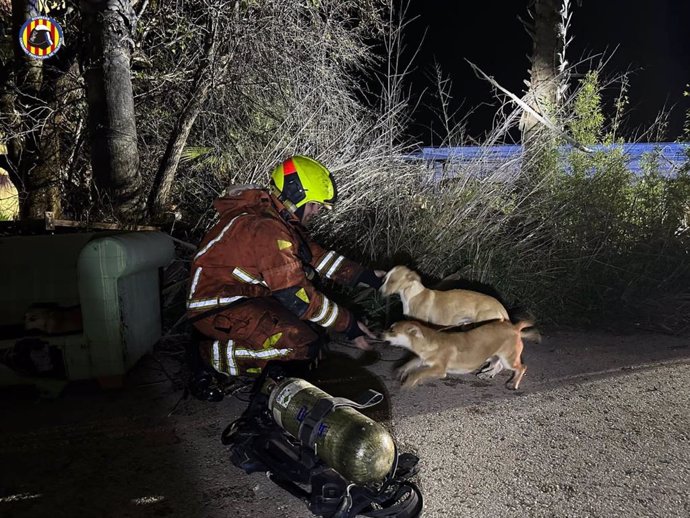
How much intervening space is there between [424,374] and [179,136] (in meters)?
4.37

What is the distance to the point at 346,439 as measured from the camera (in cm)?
228

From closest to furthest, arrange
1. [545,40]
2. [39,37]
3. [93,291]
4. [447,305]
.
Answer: [93,291] < [447,305] < [39,37] < [545,40]

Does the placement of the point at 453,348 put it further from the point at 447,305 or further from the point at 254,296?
the point at 254,296

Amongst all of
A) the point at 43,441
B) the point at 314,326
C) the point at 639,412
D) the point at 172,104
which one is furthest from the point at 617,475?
the point at 172,104

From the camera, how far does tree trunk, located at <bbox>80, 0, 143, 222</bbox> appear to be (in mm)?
5871

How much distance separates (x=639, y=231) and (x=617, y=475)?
469cm

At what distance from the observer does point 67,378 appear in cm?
379

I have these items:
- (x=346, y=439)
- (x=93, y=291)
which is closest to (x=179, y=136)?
(x=93, y=291)

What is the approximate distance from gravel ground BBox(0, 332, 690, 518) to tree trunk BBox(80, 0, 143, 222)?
2474 mm

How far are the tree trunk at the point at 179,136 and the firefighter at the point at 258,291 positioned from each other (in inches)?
122

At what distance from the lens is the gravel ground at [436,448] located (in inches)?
104

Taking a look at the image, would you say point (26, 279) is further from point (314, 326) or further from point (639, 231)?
point (639, 231)

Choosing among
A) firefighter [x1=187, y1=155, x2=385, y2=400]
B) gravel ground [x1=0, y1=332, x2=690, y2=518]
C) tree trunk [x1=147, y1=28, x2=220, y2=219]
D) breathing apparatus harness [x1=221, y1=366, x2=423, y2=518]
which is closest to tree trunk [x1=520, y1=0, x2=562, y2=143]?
tree trunk [x1=147, y1=28, x2=220, y2=219]

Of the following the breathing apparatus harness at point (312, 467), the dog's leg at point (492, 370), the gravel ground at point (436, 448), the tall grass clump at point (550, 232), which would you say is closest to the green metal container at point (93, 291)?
the gravel ground at point (436, 448)
